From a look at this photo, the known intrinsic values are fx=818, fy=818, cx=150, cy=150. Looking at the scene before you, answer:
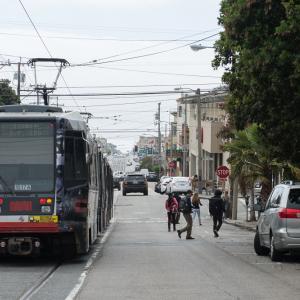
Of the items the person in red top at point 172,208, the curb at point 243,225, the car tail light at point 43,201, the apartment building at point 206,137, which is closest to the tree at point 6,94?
the apartment building at point 206,137

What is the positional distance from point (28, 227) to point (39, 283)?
276cm

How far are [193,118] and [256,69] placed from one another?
7666 cm

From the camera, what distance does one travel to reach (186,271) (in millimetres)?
16906

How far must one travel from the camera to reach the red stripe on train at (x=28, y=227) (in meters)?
17.1

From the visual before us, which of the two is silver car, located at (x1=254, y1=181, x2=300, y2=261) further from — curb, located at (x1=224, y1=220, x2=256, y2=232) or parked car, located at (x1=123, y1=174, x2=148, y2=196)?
parked car, located at (x1=123, y1=174, x2=148, y2=196)

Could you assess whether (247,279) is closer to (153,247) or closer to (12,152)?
(12,152)

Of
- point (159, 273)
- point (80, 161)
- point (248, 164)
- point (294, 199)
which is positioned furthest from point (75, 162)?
point (248, 164)

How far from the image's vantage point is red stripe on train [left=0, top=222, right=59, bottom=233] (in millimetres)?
17078

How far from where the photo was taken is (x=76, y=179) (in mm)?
17609

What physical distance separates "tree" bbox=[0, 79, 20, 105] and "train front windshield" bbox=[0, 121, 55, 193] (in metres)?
38.5

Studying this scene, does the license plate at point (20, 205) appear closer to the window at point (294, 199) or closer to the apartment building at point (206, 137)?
the window at point (294, 199)

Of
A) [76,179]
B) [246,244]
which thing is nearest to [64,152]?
[76,179]

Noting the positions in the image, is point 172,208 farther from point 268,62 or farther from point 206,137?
point 206,137

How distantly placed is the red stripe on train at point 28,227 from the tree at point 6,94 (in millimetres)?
39207
